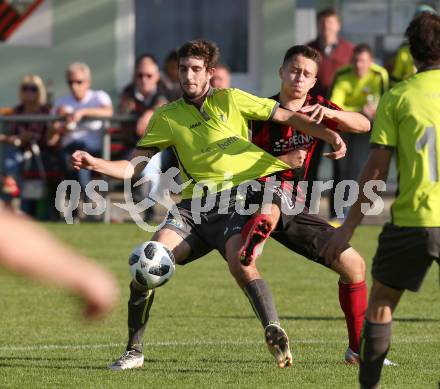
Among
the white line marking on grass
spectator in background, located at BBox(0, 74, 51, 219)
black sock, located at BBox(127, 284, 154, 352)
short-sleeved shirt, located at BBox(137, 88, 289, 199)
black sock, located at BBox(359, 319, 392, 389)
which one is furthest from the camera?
spectator in background, located at BBox(0, 74, 51, 219)

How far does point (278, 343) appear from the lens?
23.2 ft

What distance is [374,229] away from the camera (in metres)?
15.7

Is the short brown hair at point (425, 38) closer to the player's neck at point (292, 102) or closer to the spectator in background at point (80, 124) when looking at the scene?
the player's neck at point (292, 102)

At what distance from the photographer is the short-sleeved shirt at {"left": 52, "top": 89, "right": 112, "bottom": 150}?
1595cm

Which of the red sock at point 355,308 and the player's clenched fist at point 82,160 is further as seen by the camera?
the red sock at point 355,308

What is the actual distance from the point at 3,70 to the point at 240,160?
11036 millimetres

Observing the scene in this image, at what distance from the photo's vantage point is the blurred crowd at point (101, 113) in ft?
49.0

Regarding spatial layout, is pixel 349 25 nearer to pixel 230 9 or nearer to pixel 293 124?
pixel 230 9

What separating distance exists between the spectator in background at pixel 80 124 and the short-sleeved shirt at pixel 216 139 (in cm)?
775

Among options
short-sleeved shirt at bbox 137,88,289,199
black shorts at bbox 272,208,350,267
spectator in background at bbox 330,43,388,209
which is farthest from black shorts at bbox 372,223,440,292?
spectator in background at bbox 330,43,388,209

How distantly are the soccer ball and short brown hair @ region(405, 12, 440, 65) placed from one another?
211 centimetres

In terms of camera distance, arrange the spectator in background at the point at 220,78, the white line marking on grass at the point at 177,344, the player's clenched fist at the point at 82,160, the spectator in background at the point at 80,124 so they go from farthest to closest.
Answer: the spectator in background at the point at 80,124, the spectator in background at the point at 220,78, the white line marking on grass at the point at 177,344, the player's clenched fist at the point at 82,160

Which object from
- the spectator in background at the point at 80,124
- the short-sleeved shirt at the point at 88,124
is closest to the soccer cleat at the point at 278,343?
the spectator in background at the point at 80,124

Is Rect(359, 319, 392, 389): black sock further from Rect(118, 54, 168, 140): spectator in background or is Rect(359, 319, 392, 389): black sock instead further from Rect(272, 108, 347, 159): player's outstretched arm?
Rect(118, 54, 168, 140): spectator in background
